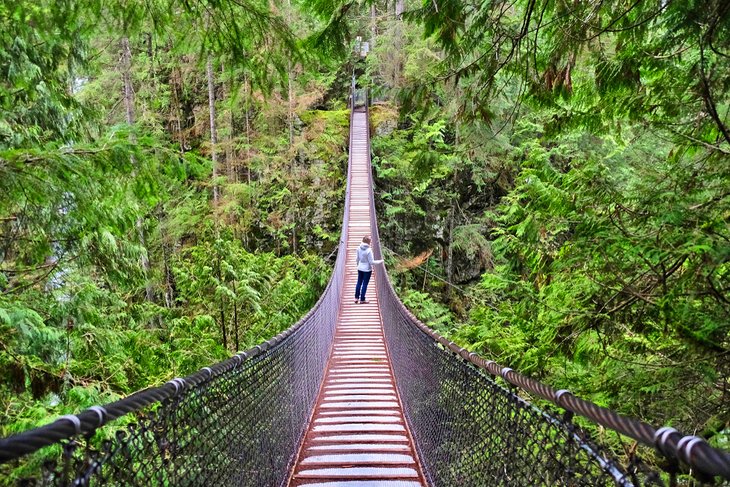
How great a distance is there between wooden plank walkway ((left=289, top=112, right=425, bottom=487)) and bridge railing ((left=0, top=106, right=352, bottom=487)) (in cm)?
16

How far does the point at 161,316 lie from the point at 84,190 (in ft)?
16.4

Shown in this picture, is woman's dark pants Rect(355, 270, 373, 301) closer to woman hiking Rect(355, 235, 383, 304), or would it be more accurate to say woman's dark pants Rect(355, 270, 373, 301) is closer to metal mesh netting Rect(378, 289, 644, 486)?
woman hiking Rect(355, 235, 383, 304)

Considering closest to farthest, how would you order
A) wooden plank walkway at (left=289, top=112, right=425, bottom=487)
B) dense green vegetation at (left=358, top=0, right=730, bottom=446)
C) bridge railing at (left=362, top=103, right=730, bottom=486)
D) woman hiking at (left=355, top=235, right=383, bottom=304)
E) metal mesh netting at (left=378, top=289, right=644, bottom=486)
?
bridge railing at (left=362, top=103, right=730, bottom=486) < metal mesh netting at (left=378, top=289, right=644, bottom=486) < dense green vegetation at (left=358, top=0, right=730, bottom=446) < wooden plank walkway at (left=289, top=112, right=425, bottom=487) < woman hiking at (left=355, top=235, right=383, bottom=304)

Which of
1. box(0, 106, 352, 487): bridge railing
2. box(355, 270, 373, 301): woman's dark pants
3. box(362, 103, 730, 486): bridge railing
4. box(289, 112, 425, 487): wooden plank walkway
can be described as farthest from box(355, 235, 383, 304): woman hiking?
box(0, 106, 352, 487): bridge railing

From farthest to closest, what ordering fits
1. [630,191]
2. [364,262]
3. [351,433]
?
[364,262]
[351,433]
[630,191]

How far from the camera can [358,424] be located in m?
3.20

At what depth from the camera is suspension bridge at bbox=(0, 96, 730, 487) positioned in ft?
2.80

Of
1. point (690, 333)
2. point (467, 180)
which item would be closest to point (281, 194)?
point (467, 180)

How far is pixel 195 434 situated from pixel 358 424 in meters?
1.99

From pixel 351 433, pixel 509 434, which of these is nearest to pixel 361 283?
pixel 351 433

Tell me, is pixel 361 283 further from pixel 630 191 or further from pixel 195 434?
pixel 195 434

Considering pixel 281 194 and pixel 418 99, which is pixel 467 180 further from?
pixel 418 99

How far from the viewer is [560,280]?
9.72 feet

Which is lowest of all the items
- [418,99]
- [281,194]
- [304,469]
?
[304,469]
